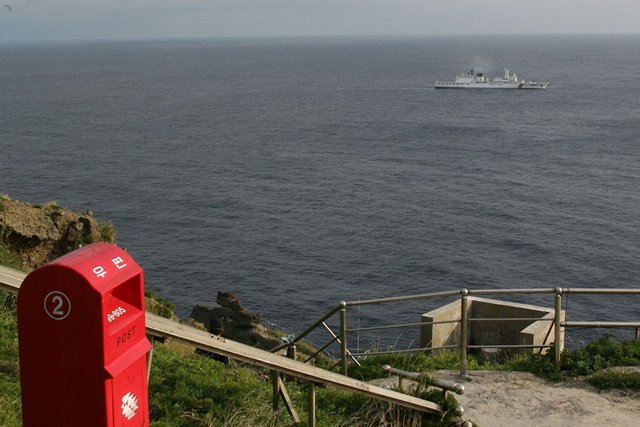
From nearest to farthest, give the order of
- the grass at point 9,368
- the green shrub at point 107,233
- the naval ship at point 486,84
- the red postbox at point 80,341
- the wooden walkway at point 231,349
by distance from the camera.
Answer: the red postbox at point 80,341
the wooden walkway at point 231,349
the grass at point 9,368
the green shrub at point 107,233
the naval ship at point 486,84

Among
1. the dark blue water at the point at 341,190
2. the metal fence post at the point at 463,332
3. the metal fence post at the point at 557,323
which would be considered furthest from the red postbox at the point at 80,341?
the dark blue water at the point at 341,190

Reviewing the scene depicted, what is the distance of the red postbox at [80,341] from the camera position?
4184 millimetres

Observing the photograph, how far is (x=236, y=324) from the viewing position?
30719 millimetres

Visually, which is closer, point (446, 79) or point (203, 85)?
point (203, 85)

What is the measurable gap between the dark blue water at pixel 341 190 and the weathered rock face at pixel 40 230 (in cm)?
1526

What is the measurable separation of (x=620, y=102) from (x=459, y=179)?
57.3 metres

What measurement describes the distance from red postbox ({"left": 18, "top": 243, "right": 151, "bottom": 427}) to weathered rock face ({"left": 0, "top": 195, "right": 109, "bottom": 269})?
15.2 meters

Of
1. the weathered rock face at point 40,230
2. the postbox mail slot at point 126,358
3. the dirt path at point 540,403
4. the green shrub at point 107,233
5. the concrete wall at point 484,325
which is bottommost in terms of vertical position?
the concrete wall at point 484,325

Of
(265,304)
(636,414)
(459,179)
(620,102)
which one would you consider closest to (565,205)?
(459,179)

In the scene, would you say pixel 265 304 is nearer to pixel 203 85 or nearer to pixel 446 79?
pixel 203 85

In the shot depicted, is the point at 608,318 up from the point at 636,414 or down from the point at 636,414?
down

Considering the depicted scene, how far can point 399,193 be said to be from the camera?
193 feet

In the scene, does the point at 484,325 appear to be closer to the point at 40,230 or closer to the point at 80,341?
the point at 40,230

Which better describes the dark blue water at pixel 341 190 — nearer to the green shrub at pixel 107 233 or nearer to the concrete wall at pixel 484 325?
the green shrub at pixel 107 233
